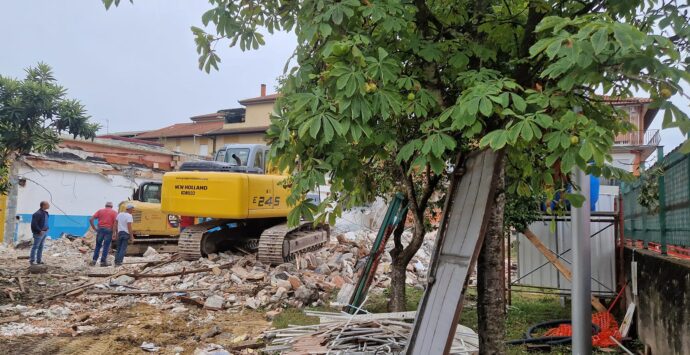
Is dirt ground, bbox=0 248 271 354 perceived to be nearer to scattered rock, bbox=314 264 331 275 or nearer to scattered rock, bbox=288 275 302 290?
scattered rock, bbox=288 275 302 290

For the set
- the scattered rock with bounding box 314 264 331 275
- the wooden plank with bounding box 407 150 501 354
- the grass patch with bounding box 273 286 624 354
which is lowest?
the grass patch with bounding box 273 286 624 354

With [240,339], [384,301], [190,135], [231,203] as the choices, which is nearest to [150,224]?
[231,203]

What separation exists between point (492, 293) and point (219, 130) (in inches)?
1586

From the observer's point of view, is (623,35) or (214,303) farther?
(214,303)

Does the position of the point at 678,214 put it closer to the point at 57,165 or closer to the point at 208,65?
the point at 208,65

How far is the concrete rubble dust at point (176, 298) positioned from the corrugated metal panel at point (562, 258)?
2.78 metres

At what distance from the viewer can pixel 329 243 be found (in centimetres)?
1560

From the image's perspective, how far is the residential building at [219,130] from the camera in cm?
4150

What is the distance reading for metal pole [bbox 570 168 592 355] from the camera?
4883 mm

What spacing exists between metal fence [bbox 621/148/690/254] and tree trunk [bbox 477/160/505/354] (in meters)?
1.56

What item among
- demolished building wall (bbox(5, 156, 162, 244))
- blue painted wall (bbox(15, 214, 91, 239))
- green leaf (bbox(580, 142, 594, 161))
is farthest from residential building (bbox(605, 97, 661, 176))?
blue painted wall (bbox(15, 214, 91, 239))

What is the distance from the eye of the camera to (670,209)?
5.44 m

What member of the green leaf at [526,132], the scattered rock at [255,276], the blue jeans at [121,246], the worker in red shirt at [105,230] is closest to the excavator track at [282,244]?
the scattered rock at [255,276]

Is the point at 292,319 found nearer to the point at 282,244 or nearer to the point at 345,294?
the point at 345,294
